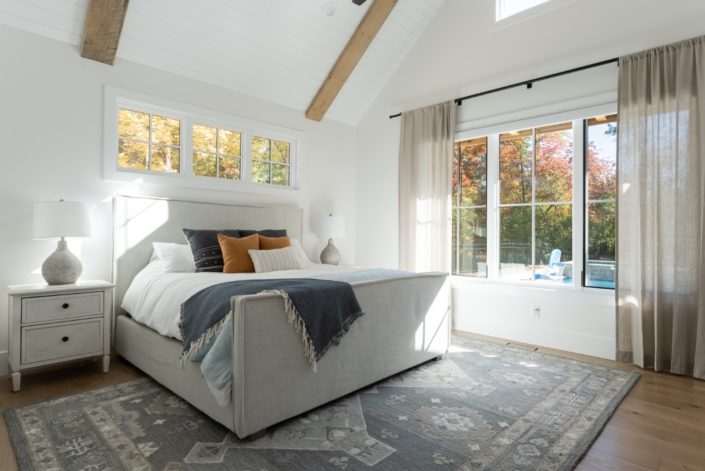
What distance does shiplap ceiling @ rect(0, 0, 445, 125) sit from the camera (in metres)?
3.09

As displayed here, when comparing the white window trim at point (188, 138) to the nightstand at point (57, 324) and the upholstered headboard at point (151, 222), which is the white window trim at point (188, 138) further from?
the nightstand at point (57, 324)

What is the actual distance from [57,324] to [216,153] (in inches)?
80.0

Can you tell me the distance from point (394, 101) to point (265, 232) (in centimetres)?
225

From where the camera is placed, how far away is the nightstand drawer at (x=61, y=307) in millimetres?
2576

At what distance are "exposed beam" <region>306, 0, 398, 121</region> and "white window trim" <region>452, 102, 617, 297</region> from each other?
1.35 m

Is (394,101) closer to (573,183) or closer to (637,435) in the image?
(573,183)

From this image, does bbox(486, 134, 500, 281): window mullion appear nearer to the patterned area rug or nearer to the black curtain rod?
the black curtain rod

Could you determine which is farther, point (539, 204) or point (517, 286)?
point (517, 286)

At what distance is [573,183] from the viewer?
3.52m

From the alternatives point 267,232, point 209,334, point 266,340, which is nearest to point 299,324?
point 266,340

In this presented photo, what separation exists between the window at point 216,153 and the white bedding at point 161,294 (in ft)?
3.67

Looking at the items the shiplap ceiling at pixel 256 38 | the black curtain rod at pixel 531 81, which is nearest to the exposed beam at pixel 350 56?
the shiplap ceiling at pixel 256 38

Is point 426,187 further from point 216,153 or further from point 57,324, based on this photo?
point 57,324

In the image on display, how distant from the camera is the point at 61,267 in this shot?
9.16 ft
